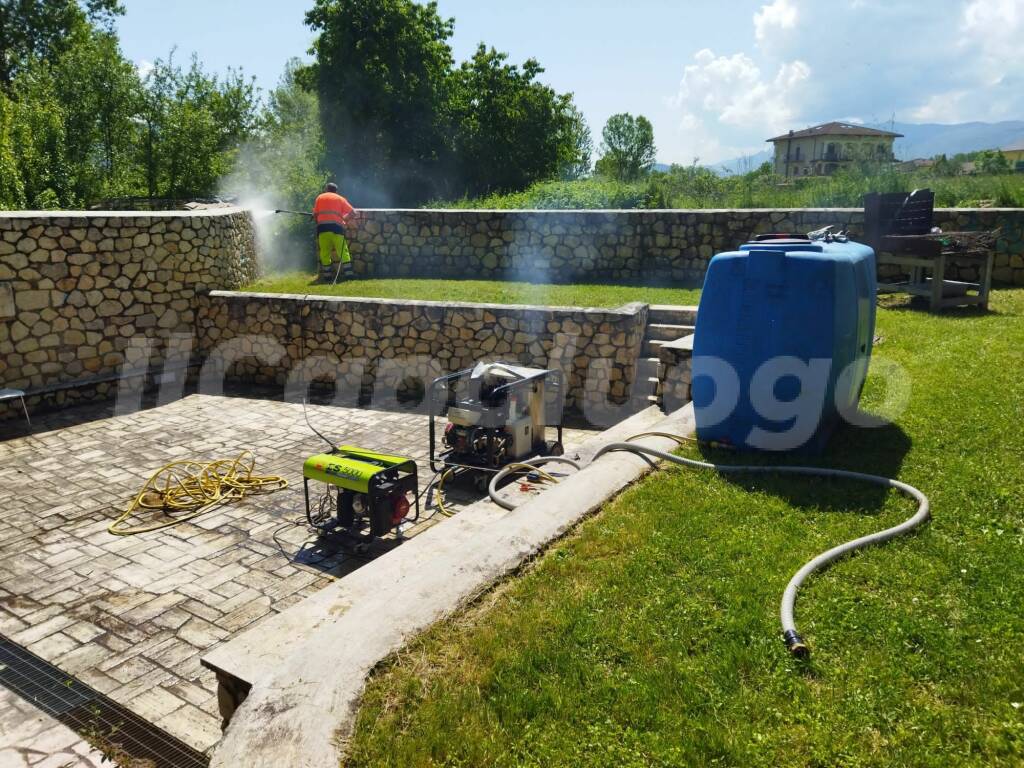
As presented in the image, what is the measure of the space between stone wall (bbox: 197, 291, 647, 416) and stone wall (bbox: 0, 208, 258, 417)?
26.5 inches

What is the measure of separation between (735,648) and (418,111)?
23595mm

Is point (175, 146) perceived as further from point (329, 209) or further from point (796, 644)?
point (796, 644)

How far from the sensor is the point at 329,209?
12.5 m

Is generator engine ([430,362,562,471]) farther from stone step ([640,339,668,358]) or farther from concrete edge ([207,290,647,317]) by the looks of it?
stone step ([640,339,668,358])

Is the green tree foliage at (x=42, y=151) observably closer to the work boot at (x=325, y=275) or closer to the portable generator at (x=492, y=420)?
the work boot at (x=325, y=275)

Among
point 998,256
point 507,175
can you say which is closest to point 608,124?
point 507,175

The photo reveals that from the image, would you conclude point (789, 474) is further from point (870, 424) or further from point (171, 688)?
point (171, 688)

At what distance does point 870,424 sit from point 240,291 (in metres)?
9.50

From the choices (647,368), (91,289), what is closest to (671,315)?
(647,368)

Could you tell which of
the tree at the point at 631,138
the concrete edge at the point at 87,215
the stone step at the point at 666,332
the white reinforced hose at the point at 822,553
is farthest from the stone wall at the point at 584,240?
the tree at the point at 631,138

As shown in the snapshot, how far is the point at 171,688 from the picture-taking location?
4.04m

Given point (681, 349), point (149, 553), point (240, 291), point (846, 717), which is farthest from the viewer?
point (240, 291)

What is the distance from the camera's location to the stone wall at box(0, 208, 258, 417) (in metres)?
9.31

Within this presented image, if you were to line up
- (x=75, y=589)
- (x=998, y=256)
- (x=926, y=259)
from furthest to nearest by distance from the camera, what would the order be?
(x=998, y=256), (x=926, y=259), (x=75, y=589)
